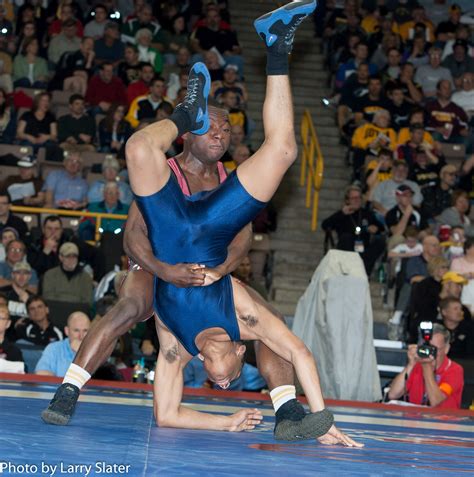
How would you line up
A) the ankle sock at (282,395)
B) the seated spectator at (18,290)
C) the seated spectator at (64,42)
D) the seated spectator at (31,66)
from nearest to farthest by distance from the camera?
the ankle sock at (282,395) < the seated spectator at (18,290) < the seated spectator at (31,66) < the seated spectator at (64,42)

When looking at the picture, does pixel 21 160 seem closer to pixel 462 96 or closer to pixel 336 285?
pixel 336 285

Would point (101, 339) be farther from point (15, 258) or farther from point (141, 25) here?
point (141, 25)

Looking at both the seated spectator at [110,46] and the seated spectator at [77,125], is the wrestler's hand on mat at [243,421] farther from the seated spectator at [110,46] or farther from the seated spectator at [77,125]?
the seated spectator at [110,46]

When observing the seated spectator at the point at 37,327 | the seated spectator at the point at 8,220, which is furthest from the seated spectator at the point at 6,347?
the seated spectator at the point at 8,220

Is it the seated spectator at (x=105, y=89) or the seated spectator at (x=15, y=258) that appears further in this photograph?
the seated spectator at (x=105, y=89)

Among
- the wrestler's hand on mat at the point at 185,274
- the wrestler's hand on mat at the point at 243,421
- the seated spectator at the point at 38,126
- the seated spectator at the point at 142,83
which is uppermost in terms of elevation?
the seated spectator at the point at 142,83

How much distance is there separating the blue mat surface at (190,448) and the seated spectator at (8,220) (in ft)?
13.3

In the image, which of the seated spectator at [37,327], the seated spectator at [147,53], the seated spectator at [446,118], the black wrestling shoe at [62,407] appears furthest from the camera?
the seated spectator at [147,53]

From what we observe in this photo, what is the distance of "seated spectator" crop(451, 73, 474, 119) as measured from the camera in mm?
13602

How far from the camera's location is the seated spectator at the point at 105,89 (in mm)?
12484

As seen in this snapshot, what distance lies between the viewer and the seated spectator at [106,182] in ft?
35.6

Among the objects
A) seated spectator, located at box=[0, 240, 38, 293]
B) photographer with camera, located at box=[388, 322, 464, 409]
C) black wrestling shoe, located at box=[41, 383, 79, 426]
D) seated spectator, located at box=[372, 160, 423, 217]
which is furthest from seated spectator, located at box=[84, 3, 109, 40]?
black wrestling shoe, located at box=[41, 383, 79, 426]

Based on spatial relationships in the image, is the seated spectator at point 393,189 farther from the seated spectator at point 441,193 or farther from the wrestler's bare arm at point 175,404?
the wrestler's bare arm at point 175,404

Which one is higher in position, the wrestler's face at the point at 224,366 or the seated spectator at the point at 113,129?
the seated spectator at the point at 113,129
